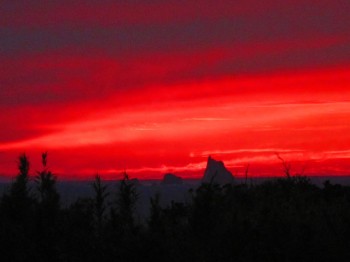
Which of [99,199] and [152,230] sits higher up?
[99,199]

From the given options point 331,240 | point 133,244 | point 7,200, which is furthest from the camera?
point 7,200

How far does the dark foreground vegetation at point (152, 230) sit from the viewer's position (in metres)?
14.8

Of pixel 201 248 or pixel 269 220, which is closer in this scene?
pixel 201 248

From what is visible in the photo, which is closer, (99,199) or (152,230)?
(152,230)

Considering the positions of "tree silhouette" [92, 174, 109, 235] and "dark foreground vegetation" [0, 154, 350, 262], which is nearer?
"dark foreground vegetation" [0, 154, 350, 262]

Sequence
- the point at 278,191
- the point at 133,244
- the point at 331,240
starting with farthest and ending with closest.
A: the point at 278,191, the point at 331,240, the point at 133,244

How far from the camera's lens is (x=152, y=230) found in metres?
15.3

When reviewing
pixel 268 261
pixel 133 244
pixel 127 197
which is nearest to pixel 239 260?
pixel 268 261

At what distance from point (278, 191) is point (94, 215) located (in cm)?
761

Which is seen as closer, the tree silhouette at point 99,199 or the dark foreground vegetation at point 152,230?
the dark foreground vegetation at point 152,230

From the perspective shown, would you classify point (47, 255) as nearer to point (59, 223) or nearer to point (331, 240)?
point (59, 223)

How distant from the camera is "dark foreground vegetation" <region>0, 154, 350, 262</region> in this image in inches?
582

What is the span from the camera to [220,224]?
15508mm

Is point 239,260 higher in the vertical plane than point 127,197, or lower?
lower
